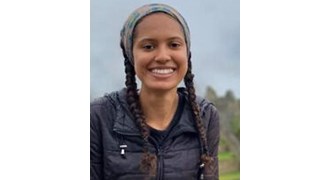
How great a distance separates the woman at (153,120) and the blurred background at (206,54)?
0.03 m

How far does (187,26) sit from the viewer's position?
168 cm

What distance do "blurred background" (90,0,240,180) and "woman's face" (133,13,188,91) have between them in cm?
6

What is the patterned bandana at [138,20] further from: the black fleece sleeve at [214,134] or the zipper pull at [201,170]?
the zipper pull at [201,170]

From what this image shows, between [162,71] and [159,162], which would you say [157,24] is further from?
[159,162]

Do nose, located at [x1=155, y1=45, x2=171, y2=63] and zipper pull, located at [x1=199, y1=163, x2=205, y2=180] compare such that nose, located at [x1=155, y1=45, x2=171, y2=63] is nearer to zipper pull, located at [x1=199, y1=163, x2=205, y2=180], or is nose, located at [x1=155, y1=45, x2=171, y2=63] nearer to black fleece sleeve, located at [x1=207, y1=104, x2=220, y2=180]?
black fleece sleeve, located at [x1=207, y1=104, x2=220, y2=180]

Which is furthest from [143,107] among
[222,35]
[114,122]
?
[222,35]

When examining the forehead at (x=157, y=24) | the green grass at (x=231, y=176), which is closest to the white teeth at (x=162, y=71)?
the forehead at (x=157, y=24)

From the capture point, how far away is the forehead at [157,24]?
63.6 inches

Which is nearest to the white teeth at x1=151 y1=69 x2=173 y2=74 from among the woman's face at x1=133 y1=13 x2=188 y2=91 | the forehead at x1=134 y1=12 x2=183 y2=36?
the woman's face at x1=133 y1=13 x2=188 y2=91

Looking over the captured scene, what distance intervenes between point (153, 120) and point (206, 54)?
25 cm

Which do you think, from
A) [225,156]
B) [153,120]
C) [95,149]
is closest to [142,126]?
[153,120]

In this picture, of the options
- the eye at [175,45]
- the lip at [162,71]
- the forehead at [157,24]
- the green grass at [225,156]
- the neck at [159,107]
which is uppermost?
the forehead at [157,24]

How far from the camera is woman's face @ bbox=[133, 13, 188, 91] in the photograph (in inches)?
63.7
